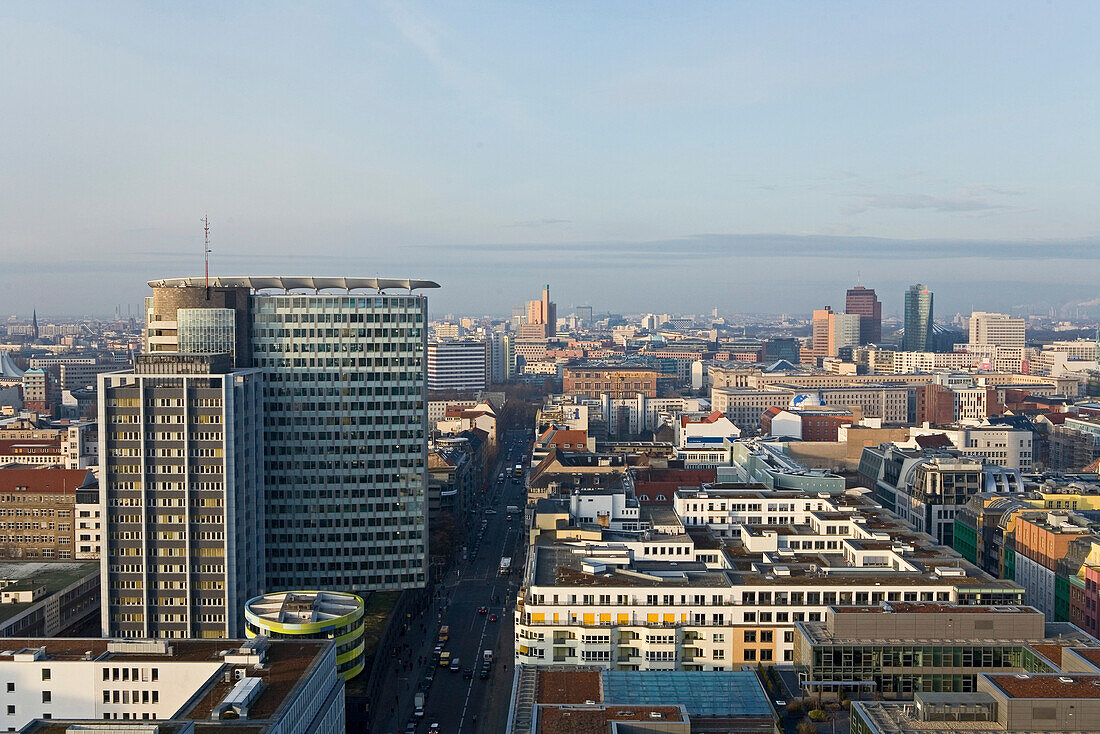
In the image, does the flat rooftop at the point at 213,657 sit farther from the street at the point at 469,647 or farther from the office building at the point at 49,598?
the office building at the point at 49,598

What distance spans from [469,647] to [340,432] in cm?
1759

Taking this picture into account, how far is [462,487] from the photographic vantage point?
385ft

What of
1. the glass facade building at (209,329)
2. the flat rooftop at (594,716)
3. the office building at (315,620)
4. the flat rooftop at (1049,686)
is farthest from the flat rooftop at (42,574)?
the flat rooftop at (1049,686)

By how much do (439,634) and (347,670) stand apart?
14.6 m

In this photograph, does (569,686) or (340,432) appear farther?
(340,432)

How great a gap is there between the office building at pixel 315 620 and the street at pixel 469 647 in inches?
157

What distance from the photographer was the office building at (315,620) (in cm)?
6131

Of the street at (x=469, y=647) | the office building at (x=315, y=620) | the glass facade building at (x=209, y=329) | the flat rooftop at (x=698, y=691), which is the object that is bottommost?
the street at (x=469, y=647)

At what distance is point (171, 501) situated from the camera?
225 ft

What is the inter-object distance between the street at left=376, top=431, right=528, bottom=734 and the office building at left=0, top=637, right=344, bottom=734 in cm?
1235

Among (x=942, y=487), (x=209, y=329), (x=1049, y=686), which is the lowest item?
(x=942, y=487)

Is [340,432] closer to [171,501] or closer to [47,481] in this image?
[171,501]

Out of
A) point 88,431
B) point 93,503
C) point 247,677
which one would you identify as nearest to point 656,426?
point 88,431

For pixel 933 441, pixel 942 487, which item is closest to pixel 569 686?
pixel 942 487
